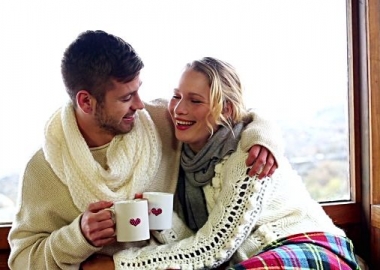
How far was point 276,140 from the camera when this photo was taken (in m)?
1.60

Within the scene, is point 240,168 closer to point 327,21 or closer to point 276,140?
point 276,140

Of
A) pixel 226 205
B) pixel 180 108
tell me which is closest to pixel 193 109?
pixel 180 108

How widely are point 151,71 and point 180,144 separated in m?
0.27

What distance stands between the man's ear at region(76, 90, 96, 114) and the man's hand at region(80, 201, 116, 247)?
28 cm

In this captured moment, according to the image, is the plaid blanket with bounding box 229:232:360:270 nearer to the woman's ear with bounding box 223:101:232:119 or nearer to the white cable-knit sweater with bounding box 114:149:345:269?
the white cable-knit sweater with bounding box 114:149:345:269

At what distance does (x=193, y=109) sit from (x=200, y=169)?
0.17 metres

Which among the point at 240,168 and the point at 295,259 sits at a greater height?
the point at 240,168

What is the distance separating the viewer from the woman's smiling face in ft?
5.31

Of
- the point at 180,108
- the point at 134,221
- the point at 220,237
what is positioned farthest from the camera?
the point at 180,108

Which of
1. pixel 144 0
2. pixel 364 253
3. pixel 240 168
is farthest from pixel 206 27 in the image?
pixel 364 253

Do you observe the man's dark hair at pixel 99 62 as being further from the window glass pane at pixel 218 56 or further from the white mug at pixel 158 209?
the white mug at pixel 158 209

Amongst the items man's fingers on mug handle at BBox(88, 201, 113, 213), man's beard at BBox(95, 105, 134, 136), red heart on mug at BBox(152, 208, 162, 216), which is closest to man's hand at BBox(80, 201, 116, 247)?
man's fingers on mug handle at BBox(88, 201, 113, 213)

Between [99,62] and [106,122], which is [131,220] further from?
[99,62]

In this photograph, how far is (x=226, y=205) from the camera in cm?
154
